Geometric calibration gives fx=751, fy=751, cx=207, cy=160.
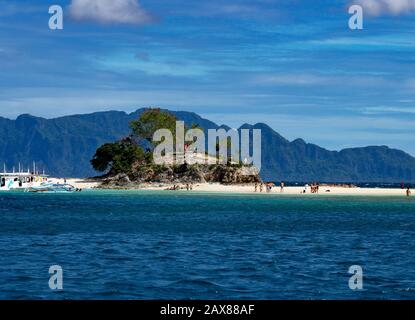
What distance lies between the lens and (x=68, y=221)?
89.7 m

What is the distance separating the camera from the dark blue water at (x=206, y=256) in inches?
1564

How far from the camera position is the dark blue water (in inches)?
1564

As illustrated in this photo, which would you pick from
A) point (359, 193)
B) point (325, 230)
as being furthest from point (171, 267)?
point (359, 193)

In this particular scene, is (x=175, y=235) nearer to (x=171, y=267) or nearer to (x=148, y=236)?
(x=148, y=236)
